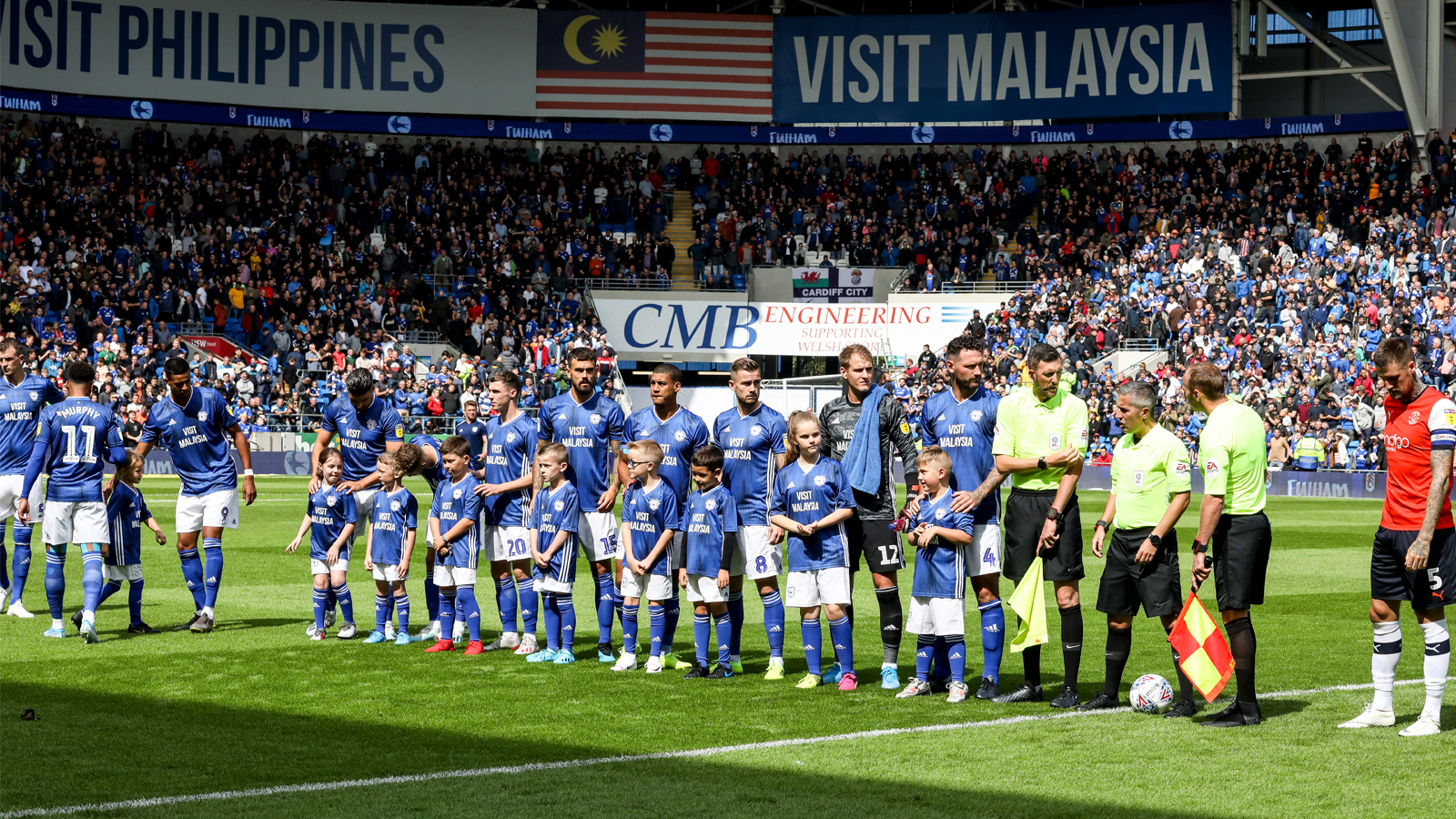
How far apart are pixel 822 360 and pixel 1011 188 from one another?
8806mm

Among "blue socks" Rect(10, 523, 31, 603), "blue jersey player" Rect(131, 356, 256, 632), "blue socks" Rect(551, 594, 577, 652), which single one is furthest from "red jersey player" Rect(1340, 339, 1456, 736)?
"blue socks" Rect(10, 523, 31, 603)

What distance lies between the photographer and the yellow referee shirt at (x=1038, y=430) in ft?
29.3

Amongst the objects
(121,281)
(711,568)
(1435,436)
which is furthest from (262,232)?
(1435,436)

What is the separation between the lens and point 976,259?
4566 centimetres

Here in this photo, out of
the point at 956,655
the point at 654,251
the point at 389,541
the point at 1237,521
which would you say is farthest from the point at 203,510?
the point at 654,251

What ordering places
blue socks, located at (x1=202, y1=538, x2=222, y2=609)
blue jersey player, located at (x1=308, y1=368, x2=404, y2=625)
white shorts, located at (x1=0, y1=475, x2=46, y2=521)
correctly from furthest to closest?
white shorts, located at (x1=0, y1=475, x2=46, y2=521)
blue socks, located at (x1=202, y1=538, x2=222, y2=609)
blue jersey player, located at (x1=308, y1=368, x2=404, y2=625)

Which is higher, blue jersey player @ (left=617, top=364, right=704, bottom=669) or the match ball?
blue jersey player @ (left=617, top=364, right=704, bottom=669)

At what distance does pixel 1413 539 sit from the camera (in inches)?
316

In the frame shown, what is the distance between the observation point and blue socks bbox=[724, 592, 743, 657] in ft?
33.7

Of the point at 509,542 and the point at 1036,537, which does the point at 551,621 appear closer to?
the point at 509,542

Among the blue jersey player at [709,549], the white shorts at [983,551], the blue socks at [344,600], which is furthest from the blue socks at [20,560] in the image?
the white shorts at [983,551]

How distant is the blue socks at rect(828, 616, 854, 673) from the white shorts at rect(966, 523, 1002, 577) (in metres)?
0.97

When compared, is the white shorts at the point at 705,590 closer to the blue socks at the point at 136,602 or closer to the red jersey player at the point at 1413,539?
the red jersey player at the point at 1413,539

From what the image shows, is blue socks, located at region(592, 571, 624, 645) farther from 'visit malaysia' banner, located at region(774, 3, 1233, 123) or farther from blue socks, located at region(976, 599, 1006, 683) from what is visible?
'visit malaysia' banner, located at region(774, 3, 1233, 123)
